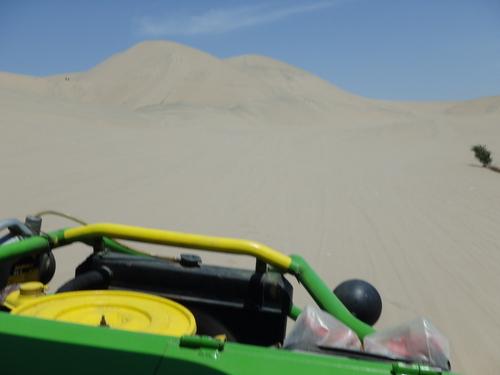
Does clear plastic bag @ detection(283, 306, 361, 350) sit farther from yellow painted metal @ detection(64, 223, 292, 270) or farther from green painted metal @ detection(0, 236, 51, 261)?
green painted metal @ detection(0, 236, 51, 261)

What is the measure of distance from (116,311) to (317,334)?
2.59 ft

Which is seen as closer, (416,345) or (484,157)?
(416,345)

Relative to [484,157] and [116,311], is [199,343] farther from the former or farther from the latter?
[484,157]

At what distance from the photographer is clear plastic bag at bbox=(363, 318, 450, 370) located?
1863mm

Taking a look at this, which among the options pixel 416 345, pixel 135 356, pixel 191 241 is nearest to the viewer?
pixel 135 356

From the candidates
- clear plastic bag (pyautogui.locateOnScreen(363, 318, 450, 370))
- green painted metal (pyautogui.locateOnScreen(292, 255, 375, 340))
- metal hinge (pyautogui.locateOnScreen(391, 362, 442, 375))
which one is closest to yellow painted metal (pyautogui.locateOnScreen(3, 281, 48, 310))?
green painted metal (pyautogui.locateOnScreen(292, 255, 375, 340))

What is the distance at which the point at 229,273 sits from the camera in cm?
250

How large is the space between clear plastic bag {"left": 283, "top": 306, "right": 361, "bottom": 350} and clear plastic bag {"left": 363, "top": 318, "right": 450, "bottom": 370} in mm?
88

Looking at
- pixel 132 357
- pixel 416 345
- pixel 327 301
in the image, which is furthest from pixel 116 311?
pixel 416 345

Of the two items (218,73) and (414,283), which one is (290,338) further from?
(218,73)

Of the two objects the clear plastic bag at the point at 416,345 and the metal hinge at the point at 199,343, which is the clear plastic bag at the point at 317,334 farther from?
the metal hinge at the point at 199,343

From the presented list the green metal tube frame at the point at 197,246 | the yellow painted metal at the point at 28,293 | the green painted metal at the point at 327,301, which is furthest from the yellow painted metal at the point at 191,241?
the yellow painted metal at the point at 28,293

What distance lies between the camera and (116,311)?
6.73ft

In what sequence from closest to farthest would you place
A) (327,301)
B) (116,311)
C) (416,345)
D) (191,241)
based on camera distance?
(416,345)
(116,311)
(191,241)
(327,301)
